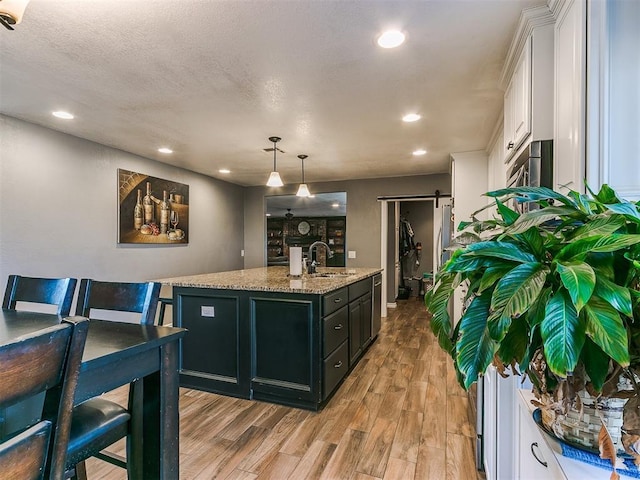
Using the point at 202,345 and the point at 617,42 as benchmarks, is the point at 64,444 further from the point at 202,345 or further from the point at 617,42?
the point at 202,345

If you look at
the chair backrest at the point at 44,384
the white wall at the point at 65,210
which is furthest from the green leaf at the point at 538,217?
the white wall at the point at 65,210

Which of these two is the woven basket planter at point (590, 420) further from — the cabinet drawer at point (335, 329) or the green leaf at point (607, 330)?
the cabinet drawer at point (335, 329)

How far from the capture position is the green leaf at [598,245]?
1.90 feet

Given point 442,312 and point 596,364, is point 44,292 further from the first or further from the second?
point 596,364

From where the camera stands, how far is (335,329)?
2799 millimetres

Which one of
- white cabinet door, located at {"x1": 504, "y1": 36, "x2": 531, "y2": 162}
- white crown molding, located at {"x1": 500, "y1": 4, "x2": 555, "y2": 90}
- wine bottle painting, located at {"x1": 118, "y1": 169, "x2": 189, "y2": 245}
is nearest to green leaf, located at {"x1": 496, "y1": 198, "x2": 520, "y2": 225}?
white cabinet door, located at {"x1": 504, "y1": 36, "x2": 531, "y2": 162}

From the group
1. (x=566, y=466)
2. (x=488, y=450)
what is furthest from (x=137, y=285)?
(x=488, y=450)

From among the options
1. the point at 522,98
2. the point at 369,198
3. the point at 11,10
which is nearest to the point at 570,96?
the point at 522,98

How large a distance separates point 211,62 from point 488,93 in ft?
6.42

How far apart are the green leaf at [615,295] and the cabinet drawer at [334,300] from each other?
2062 millimetres

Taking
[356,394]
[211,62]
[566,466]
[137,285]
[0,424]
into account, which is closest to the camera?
[566,466]

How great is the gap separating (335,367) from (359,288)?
96 centimetres

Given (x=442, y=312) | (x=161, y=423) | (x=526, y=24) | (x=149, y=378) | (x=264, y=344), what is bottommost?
(x=264, y=344)

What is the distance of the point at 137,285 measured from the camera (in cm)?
153
